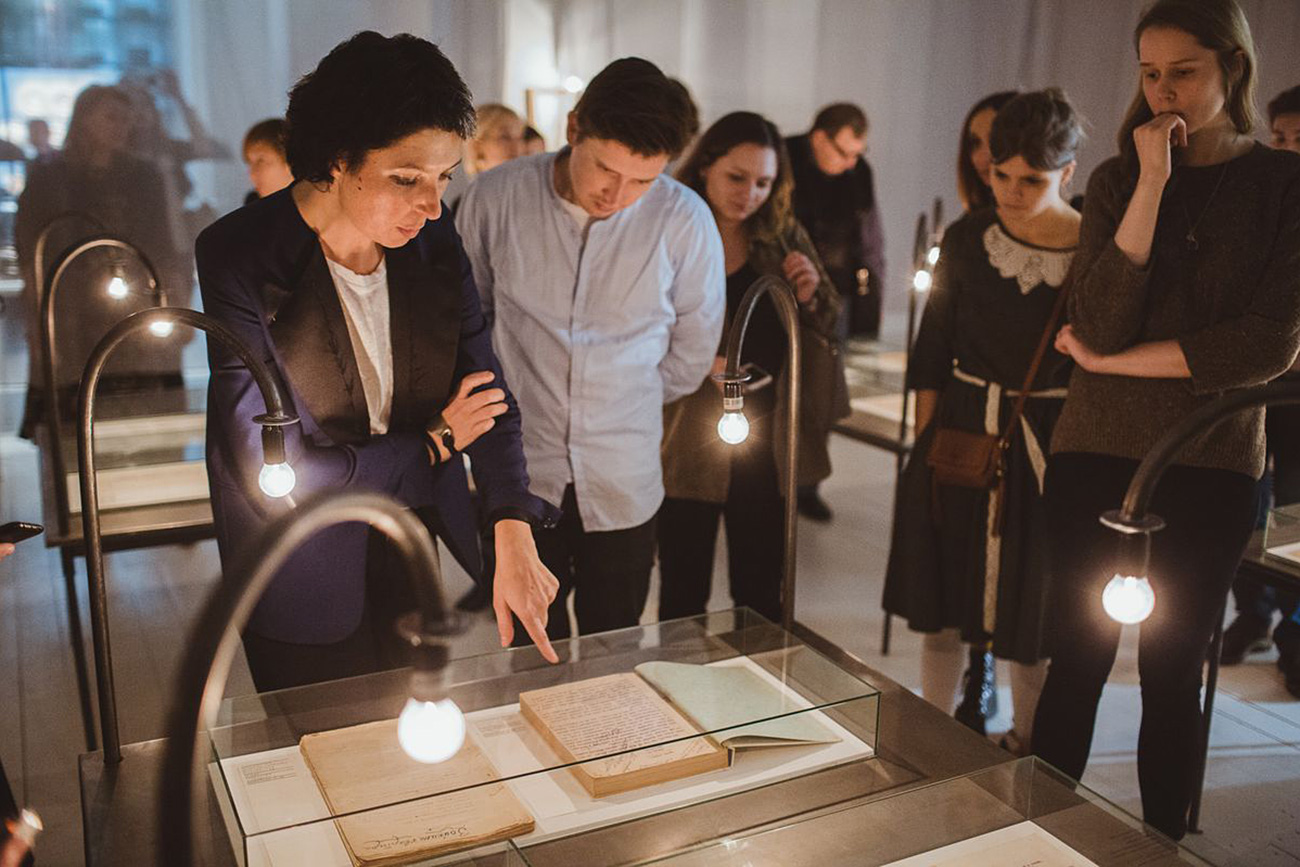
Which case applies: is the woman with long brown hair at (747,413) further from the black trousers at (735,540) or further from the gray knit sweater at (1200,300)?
the gray knit sweater at (1200,300)

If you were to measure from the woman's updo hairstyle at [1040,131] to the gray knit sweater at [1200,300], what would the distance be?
25 cm

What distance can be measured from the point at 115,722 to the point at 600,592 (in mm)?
1147

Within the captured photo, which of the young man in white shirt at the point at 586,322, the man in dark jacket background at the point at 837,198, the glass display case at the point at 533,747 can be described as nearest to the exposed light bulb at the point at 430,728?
the glass display case at the point at 533,747

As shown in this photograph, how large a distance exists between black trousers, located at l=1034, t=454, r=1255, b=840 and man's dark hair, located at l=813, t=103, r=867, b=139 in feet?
10.6

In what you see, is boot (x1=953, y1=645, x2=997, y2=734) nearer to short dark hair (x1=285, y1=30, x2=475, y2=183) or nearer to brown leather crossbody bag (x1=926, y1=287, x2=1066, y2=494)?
brown leather crossbody bag (x1=926, y1=287, x2=1066, y2=494)

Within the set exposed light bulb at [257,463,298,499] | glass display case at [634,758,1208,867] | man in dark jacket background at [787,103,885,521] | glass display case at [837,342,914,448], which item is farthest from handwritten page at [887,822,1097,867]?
man in dark jacket background at [787,103,885,521]

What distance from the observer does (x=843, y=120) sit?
17.2 ft

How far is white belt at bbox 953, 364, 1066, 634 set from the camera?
106 inches

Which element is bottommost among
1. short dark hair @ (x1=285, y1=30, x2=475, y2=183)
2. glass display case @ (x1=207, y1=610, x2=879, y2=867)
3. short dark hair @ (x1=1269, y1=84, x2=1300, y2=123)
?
glass display case @ (x1=207, y1=610, x2=879, y2=867)

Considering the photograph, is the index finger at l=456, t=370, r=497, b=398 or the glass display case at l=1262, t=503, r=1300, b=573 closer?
the index finger at l=456, t=370, r=497, b=398

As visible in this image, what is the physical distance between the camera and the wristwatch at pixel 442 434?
78.5 inches

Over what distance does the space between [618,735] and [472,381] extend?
70 centimetres

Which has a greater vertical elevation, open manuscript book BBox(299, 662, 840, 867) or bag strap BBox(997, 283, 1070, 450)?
Answer: bag strap BBox(997, 283, 1070, 450)

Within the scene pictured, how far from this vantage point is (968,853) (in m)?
1.44
